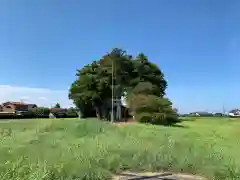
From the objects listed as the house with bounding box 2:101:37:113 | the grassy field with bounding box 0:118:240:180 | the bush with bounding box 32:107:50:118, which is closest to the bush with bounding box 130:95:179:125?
the grassy field with bounding box 0:118:240:180

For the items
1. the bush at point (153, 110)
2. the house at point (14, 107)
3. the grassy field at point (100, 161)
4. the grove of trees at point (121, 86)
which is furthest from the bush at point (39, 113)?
the grassy field at point (100, 161)

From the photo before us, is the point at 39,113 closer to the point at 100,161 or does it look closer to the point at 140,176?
the point at 100,161

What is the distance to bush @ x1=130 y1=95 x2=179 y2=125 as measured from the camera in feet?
123

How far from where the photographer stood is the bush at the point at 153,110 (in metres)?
37.4

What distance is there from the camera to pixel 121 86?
4741 centimetres

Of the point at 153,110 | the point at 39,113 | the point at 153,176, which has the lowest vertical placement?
the point at 153,176

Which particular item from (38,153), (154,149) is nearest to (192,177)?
(154,149)

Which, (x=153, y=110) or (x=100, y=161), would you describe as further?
(x=153, y=110)

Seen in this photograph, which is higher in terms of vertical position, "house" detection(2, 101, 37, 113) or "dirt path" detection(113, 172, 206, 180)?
"house" detection(2, 101, 37, 113)

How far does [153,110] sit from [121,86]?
33.5 ft

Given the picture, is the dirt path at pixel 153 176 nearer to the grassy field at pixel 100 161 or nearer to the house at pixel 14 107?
the grassy field at pixel 100 161

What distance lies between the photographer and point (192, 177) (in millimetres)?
8969

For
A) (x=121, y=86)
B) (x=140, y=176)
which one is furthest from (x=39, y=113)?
(x=140, y=176)

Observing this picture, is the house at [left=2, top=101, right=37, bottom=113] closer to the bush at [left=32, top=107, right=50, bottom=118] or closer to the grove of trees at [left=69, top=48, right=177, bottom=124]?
the bush at [left=32, top=107, right=50, bottom=118]
